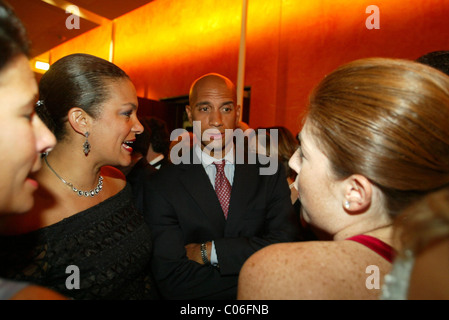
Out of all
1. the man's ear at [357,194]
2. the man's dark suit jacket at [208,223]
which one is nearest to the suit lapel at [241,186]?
the man's dark suit jacket at [208,223]

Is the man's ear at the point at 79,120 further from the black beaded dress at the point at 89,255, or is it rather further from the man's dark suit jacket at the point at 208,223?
the man's dark suit jacket at the point at 208,223

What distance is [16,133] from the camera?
0.68 m

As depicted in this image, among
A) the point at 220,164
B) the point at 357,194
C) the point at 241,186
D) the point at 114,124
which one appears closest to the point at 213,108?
the point at 220,164

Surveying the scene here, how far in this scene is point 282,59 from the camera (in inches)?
179

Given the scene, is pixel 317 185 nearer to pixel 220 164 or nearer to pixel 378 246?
pixel 378 246

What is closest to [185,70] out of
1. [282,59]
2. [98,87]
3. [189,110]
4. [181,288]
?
[282,59]

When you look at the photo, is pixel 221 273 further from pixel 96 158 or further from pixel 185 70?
pixel 185 70

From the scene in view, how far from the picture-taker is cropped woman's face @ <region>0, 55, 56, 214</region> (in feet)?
2.15

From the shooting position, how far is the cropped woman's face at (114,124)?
4.75 ft

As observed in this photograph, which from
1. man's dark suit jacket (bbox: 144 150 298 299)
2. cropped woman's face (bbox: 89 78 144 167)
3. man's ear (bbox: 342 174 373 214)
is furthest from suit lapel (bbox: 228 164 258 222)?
man's ear (bbox: 342 174 373 214)

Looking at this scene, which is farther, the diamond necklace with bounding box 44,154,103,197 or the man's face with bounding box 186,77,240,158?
the man's face with bounding box 186,77,240,158

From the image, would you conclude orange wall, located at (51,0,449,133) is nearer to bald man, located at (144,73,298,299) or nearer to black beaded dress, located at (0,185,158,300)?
bald man, located at (144,73,298,299)

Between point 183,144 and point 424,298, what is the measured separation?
10.7 ft

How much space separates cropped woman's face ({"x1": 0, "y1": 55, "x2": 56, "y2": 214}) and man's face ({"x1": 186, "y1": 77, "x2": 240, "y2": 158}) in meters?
1.32
